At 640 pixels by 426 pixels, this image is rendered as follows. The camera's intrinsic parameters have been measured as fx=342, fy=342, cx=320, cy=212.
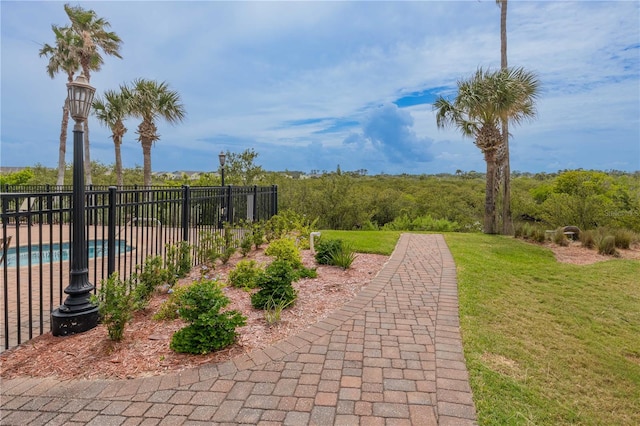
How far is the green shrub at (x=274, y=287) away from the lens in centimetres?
398

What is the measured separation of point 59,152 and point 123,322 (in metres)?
19.7

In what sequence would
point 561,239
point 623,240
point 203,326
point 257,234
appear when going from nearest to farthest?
point 203,326 < point 257,234 < point 623,240 < point 561,239

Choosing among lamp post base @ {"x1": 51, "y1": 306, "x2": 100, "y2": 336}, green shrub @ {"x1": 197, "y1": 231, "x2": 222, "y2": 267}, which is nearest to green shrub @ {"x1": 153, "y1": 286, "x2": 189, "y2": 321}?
lamp post base @ {"x1": 51, "y1": 306, "x2": 100, "y2": 336}

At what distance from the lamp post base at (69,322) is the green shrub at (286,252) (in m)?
2.78

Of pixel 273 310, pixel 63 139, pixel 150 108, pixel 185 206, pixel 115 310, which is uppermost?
pixel 150 108

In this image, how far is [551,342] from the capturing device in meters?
3.40

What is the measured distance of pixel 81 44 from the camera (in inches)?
668

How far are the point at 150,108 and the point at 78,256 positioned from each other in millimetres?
14902

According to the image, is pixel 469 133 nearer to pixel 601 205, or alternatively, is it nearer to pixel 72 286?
pixel 601 205

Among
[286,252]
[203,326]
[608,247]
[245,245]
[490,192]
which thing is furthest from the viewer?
[490,192]

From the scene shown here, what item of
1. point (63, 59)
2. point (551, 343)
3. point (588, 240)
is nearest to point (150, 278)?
point (551, 343)

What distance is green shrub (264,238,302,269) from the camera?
19.0ft

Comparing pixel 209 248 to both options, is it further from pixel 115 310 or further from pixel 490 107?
pixel 490 107

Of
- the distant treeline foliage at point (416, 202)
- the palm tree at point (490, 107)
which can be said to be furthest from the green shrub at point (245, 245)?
the distant treeline foliage at point (416, 202)
